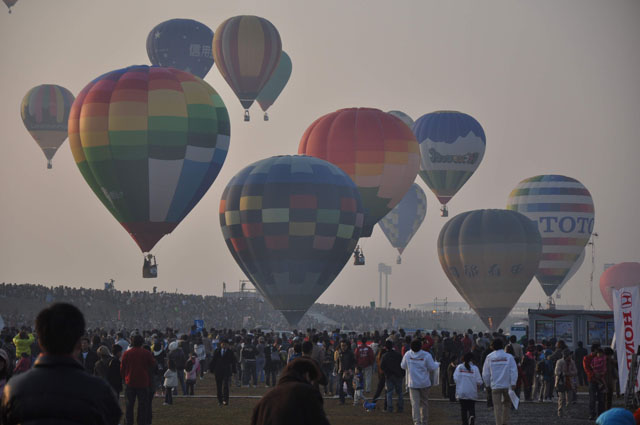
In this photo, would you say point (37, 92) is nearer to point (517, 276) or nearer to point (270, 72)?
point (270, 72)

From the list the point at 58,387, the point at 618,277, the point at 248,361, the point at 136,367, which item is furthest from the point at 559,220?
the point at 58,387

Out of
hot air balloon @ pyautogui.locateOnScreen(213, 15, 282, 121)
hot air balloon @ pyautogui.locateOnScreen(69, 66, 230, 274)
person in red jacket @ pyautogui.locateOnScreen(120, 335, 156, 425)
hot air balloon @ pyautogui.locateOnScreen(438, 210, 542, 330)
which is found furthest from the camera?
hot air balloon @ pyautogui.locateOnScreen(438, 210, 542, 330)

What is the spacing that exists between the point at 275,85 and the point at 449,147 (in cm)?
1178

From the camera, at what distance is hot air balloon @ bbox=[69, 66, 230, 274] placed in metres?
50.0

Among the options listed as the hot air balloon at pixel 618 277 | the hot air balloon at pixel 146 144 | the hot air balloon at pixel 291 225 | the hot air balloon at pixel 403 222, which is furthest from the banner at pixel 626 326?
the hot air balloon at pixel 403 222

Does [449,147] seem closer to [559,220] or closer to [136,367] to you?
[559,220]

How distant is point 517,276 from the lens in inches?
2616

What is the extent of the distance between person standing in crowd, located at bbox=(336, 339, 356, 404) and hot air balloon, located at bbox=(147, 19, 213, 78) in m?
43.0

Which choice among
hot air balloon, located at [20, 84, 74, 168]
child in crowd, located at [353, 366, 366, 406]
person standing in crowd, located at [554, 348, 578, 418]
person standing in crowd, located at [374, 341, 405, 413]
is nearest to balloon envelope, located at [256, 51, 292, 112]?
hot air balloon, located at [20, 84, 74, 168]

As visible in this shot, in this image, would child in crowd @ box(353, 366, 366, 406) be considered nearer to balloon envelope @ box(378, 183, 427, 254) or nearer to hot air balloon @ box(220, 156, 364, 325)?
hot air balloon @ box(220, 156, 364, 325)

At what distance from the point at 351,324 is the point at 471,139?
37988 mm

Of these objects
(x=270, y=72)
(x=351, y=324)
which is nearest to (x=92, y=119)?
(x=270, y=72)

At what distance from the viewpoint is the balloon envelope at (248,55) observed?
64250mm

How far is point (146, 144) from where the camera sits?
50000 mm
